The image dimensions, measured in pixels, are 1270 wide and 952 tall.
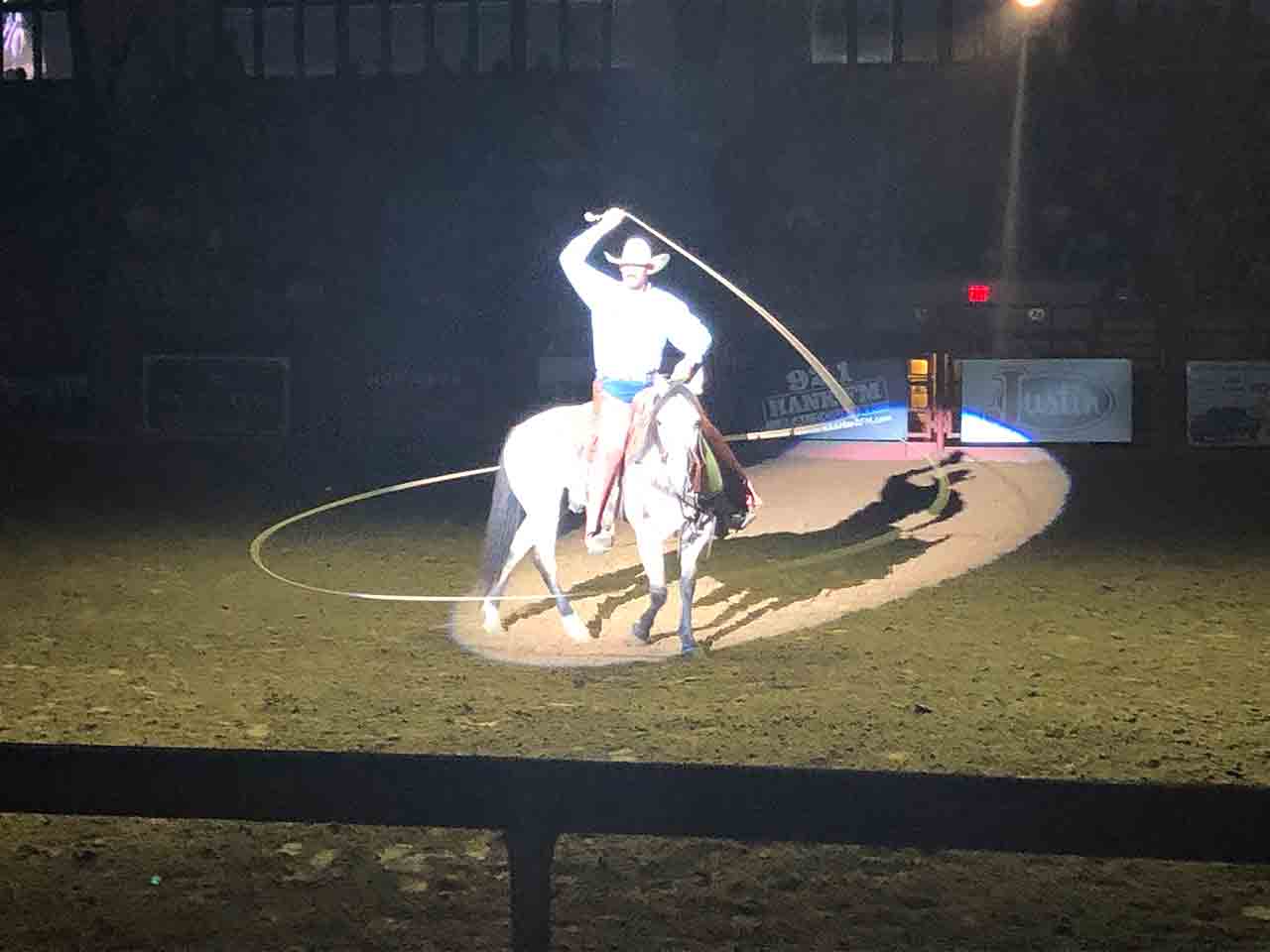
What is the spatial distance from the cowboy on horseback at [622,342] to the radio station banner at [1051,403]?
14.0m

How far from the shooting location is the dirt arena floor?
5367 mm

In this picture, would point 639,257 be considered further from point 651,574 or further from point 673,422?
point 651,574

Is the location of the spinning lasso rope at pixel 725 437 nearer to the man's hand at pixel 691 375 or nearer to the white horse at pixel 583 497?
the white horse at pixel 583 497

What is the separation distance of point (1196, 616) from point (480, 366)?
1701 cm

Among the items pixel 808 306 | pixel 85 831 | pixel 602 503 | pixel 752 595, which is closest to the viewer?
pixel 85 831

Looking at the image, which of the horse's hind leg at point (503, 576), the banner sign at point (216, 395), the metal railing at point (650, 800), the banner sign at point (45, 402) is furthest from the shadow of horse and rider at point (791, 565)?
the banner sign at point (45, 402)

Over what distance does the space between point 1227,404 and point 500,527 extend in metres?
15.6

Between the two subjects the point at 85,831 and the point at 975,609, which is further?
the point at 975,609

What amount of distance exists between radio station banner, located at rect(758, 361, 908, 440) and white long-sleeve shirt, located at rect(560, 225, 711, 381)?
13.4 metres

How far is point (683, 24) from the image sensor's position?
32.2m

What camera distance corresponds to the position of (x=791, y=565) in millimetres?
13711

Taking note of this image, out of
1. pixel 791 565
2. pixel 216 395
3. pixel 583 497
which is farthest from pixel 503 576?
pixel 216 395

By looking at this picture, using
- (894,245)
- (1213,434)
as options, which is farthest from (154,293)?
(1213,434)

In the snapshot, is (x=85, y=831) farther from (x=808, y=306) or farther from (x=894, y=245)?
(x=894, y=245)
